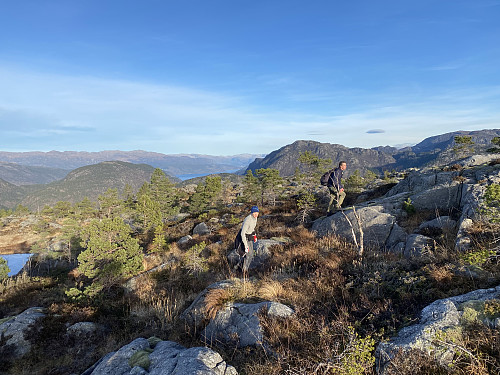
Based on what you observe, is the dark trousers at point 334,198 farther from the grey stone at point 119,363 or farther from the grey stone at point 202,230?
the grey stone at point 202,230

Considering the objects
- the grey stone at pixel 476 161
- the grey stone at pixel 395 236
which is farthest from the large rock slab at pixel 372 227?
the grey stone at pixel 476 161

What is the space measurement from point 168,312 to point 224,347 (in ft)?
9.47

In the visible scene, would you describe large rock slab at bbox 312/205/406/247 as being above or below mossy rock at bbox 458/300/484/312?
below

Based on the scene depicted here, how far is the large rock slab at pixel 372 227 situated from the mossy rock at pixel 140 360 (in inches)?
319

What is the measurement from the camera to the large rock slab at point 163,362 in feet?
11.7

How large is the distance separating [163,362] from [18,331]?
7696 millimetres

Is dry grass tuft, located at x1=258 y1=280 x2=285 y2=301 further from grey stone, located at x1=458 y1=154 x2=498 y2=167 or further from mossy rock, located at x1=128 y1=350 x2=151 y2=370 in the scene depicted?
grey stone, located at x1=458 y1=154 x2=498 y2=167

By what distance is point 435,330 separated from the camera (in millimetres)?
3178

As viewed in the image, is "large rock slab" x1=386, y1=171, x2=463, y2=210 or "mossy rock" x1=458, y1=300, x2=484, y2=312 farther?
"large rock slab" x1=386, y1=171, x2=463, y2=210

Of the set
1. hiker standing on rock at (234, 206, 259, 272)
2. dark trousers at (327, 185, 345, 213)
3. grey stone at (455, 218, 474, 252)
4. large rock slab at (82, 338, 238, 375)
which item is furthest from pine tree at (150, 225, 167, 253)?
grey stone at (455, 218, 474, 252)

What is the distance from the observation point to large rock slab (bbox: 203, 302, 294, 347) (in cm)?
468

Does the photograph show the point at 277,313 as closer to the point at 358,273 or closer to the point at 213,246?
the point at 358,273

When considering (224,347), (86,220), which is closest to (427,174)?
(224,347)

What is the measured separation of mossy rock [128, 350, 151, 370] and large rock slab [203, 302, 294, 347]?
1.07m
